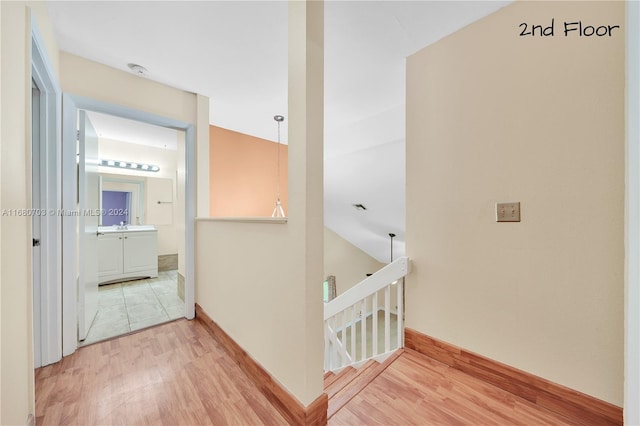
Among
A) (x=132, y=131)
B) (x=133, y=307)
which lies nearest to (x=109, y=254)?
(x=133, y=307)

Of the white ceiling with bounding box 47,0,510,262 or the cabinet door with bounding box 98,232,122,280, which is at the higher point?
the white ceiling with bounding box 47,0,510,262

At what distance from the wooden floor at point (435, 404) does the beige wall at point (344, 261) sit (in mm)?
4659

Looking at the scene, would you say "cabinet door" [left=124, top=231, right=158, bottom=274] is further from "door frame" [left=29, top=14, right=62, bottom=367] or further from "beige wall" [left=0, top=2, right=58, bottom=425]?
"beige wall" [left=0, top=2, right=58, bottom=425]

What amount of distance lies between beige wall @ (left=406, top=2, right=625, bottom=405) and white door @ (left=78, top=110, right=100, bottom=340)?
2.58 meters

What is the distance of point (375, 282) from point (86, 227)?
7.80 ft

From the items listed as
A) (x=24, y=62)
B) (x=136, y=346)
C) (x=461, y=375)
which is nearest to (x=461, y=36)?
(x=461, y=375)

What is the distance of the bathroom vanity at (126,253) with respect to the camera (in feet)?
11.1

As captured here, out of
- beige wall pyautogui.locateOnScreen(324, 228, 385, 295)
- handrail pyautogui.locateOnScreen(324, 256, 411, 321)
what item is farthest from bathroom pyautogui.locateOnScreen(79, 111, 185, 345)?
beige wall pyautogui.locateOnScreen(324, 228, 385, 295)

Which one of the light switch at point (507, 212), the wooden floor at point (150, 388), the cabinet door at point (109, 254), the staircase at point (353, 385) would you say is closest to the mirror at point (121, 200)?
the cabinet door at point (109, 254)

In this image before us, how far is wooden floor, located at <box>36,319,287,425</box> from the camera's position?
3.99ft

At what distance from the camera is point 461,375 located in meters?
1.52

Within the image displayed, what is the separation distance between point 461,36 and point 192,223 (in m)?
2.64

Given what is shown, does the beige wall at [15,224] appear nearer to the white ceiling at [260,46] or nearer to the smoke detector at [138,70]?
the white ceiling at [260,46]

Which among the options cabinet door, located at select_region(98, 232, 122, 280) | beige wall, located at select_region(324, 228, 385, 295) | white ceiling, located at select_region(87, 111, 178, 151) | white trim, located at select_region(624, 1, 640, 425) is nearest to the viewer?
white trim, located at select_region(624, 1, 640, 425)
